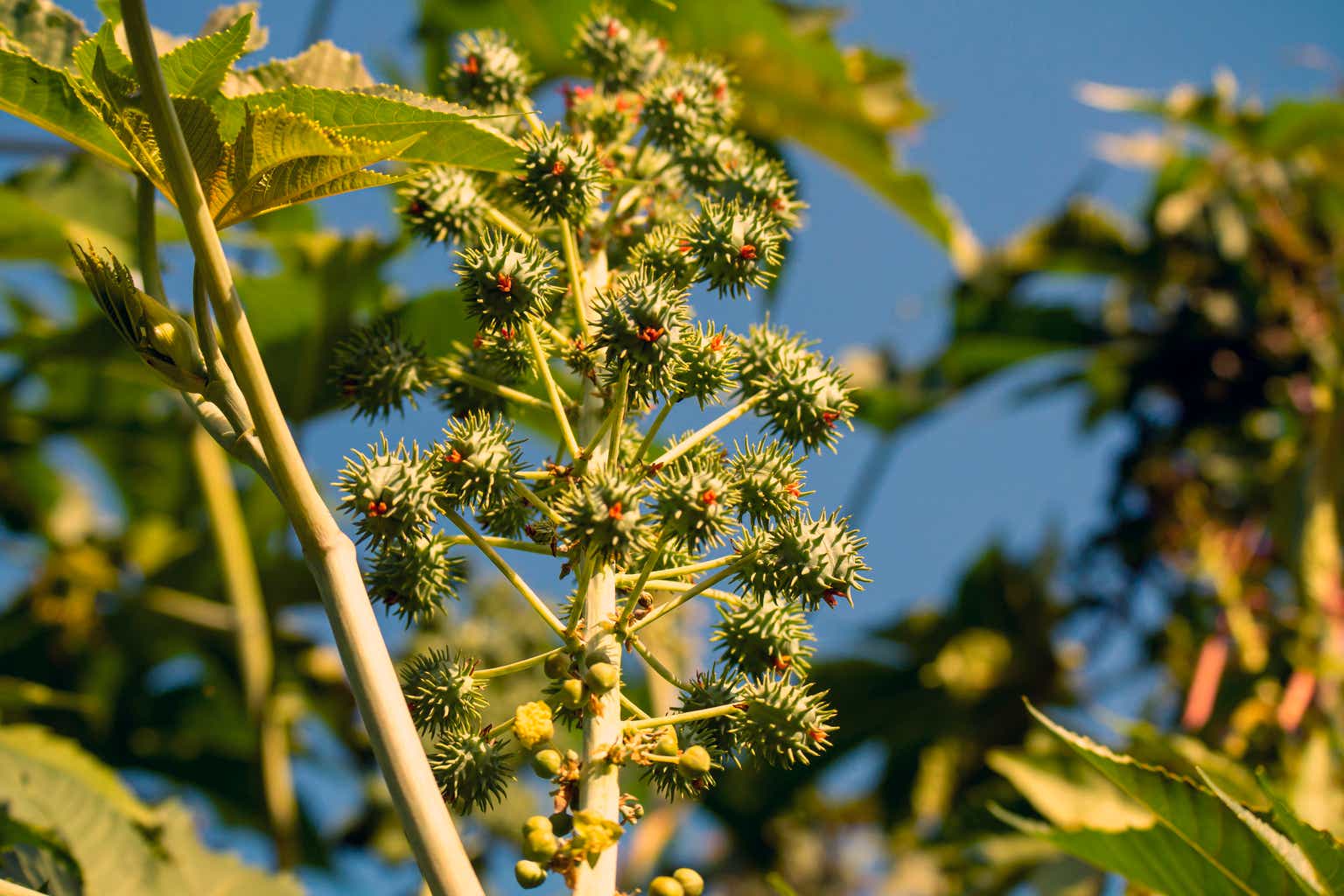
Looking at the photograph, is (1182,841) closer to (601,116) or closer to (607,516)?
(607,516)

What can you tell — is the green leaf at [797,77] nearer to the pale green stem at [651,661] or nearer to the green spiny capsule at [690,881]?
the pale green stem at [651,661]

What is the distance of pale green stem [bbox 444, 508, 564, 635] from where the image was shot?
1.54m

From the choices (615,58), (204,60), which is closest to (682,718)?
(204,60)

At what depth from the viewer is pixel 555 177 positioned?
1771mm

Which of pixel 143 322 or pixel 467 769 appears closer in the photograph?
pixel 143 322

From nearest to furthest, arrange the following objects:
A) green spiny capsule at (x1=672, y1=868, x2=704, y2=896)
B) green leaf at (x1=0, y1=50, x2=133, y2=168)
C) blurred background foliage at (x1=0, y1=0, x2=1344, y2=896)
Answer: green spiny capsule at (x1=672, y1=868, x2=704, y2=896)
green leaf at (x1=0, y1=50, x2=133, y2=168)
blurred background foliage at (x1=0, y1=0, x2=1344, y2=896)

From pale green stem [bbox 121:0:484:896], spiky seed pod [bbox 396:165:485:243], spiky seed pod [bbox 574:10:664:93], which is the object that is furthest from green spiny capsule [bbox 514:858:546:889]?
spiky seed pod [bbox 574:10:664:93]

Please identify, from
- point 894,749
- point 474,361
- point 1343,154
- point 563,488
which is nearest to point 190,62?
point 474,361

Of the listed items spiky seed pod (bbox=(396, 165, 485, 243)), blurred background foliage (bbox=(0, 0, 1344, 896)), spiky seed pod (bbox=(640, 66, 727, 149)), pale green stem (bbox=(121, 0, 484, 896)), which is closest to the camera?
pale green stem (bbox=(121, 0, 484, 896))

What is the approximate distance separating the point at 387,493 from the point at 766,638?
521 millimetres

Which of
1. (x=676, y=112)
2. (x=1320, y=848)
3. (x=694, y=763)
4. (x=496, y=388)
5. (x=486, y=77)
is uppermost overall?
(x=486, y=77)

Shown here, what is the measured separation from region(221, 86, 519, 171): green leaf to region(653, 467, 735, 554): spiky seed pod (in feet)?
1.69

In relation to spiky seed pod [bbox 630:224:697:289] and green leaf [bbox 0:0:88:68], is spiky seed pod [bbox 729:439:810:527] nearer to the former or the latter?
spiky seed pod [bbox 630:224:697:289]

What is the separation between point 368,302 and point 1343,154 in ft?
14.8
